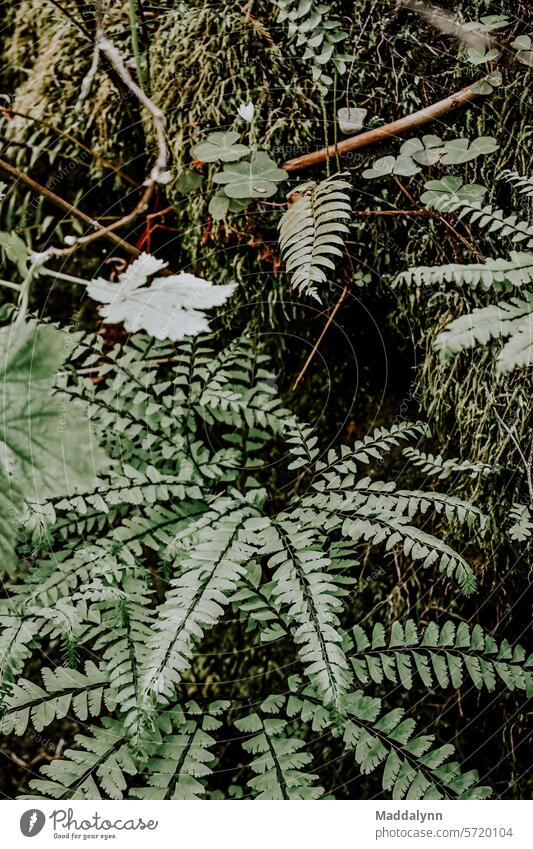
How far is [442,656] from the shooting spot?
53.1 inches

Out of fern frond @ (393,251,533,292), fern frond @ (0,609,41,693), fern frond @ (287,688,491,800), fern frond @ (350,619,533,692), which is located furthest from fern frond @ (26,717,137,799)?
fern frond @ (393,251,533,292)

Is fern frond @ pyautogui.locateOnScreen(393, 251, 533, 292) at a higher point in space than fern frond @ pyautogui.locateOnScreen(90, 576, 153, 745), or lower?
higher

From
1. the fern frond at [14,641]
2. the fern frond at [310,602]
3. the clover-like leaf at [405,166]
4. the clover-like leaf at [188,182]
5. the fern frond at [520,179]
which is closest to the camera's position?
the fern frond at [310,602]

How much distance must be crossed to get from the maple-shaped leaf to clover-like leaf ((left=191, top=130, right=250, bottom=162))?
0.28m

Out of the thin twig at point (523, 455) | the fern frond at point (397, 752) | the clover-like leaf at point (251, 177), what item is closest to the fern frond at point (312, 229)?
the clover-like leaf at point (251, 177)

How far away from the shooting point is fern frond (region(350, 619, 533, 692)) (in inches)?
51.3

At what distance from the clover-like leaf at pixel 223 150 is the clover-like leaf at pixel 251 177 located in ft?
0.07

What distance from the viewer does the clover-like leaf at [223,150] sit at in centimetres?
144

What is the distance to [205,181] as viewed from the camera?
1546 mm

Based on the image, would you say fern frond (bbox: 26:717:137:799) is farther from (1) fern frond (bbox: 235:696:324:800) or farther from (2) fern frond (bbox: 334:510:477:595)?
(2) fern frond (bbox: 334:510:477:595)

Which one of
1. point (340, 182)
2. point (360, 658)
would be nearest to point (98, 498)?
point (360, 658)

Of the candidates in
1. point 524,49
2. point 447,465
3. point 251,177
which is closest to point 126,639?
point 447,465

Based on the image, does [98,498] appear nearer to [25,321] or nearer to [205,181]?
[25,321]

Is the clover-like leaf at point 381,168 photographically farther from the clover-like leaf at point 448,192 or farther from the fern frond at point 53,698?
the fern frond at point 53,698
